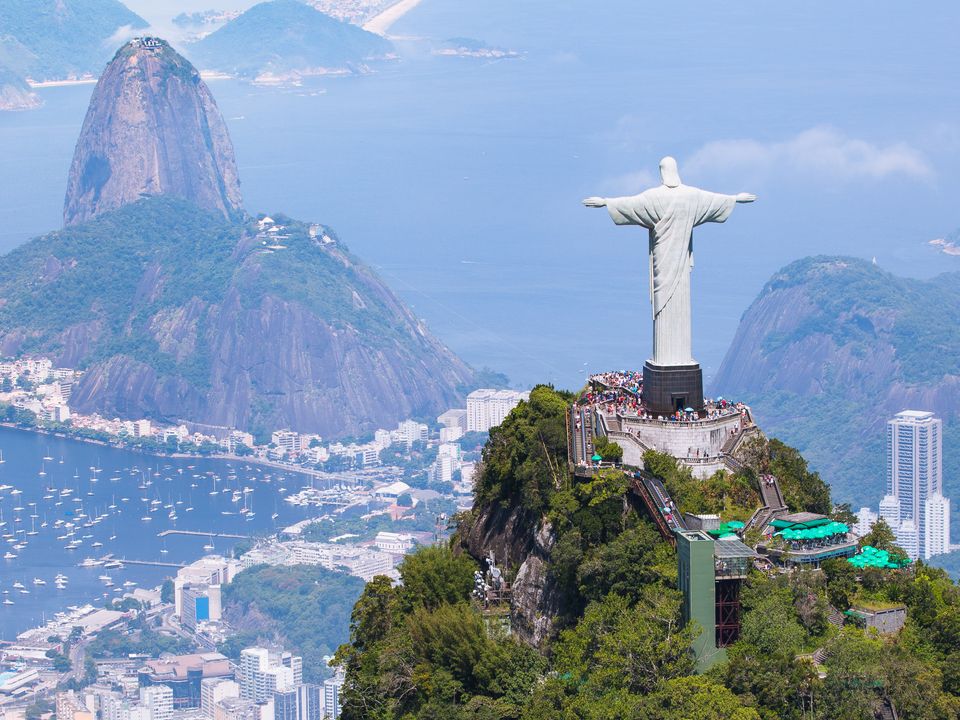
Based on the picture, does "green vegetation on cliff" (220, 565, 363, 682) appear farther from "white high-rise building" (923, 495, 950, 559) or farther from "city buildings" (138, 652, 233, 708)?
"white high-rise building" (923, 495, 950, 559)

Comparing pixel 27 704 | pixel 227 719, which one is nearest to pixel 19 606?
pixel 27 704

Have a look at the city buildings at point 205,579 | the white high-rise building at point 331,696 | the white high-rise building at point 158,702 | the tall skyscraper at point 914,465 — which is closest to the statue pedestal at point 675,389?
the white high-rise building at point 331,696

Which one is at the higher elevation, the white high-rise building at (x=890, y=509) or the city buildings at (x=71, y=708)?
the white high-rise building at (x=890, y=509)

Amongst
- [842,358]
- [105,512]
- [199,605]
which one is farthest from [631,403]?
[842,358]

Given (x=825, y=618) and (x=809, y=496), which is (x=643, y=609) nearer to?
(x=825, y=618)

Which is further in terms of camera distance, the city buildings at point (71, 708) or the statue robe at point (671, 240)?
the city buildings at point (71, 708)

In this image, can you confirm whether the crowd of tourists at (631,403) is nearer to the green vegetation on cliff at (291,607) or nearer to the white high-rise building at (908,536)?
the green vegetation on cliff at (291,607)

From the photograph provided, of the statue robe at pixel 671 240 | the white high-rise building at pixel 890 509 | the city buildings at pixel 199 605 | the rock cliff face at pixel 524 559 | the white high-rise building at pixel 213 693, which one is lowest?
the white high-rise building at pixel 213 693

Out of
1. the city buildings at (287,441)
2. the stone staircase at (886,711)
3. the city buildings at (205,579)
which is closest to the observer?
the stone staircase at (886,711)
